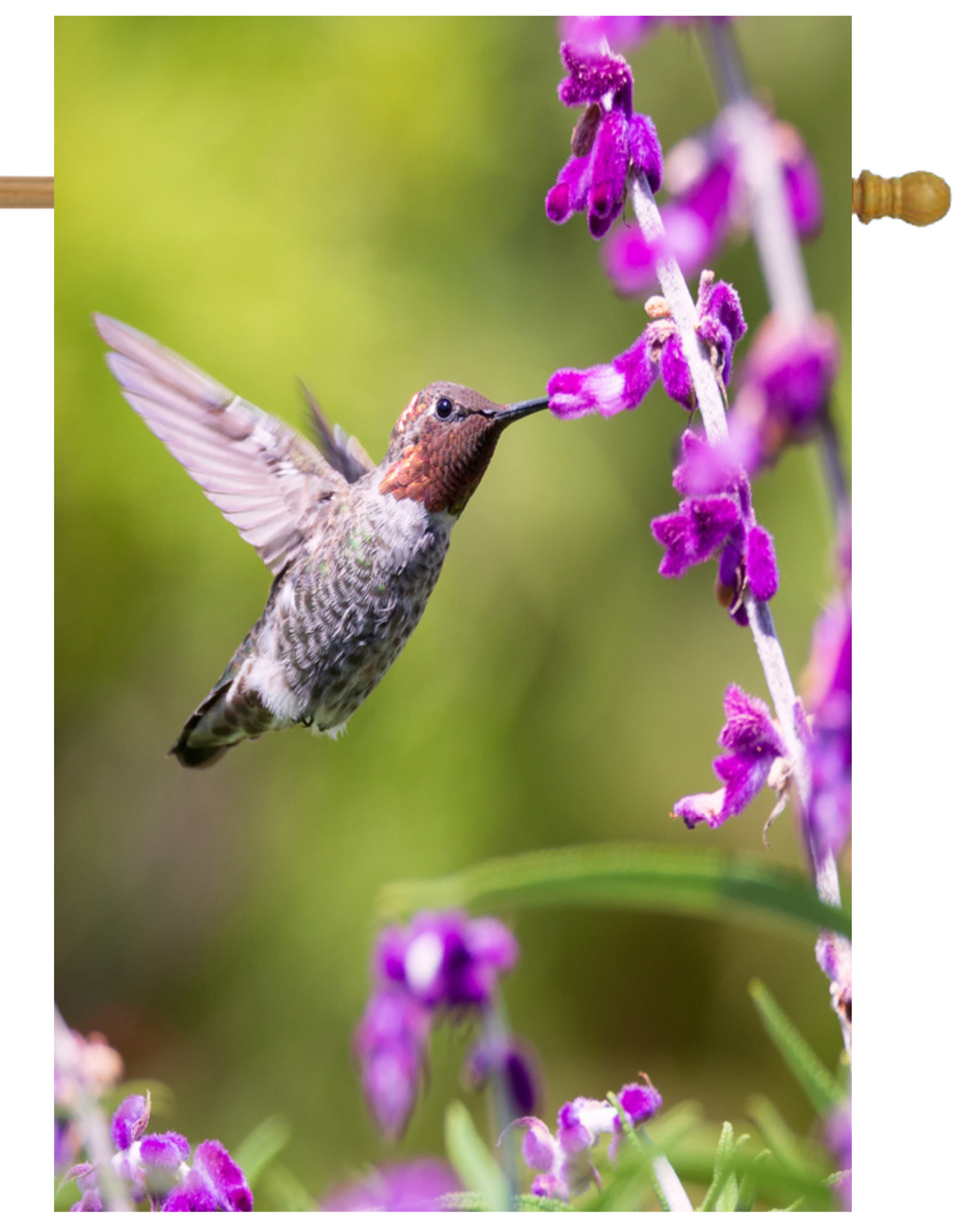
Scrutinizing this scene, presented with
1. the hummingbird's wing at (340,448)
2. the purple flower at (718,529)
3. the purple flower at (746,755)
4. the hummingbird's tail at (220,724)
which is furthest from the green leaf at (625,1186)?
the hummingbird's wing at (340,448)

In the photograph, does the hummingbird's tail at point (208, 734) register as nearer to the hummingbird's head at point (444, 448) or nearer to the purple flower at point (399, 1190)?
the hummingbird's head at point (444, 448)

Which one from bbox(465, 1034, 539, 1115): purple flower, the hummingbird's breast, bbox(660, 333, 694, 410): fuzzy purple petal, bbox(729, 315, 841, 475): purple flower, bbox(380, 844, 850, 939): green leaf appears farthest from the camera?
the hummingbird's breast

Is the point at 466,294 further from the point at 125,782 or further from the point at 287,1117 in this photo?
the point at 287,1117

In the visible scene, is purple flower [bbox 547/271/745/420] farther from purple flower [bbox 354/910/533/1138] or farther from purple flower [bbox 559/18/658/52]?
purple flower [bbox 354/910/533/1138]

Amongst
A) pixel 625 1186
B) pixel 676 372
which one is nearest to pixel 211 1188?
pixel 625 1186

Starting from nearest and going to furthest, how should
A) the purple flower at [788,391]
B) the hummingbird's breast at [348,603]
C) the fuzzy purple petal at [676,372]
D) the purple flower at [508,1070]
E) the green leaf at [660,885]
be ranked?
the green leaf at [660,885]
the purple flower at [788,391]
the fuzzy purple petal at [676,372]
the purple flower at [508,1070]
the hummingbird's breast at [348,603]

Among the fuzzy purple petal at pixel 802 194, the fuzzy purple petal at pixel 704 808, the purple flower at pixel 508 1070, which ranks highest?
the fuzzy purple petal at pixel 802 194

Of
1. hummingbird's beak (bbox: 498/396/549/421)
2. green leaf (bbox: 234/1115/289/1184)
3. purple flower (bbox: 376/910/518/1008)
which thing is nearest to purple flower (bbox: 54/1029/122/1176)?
green leaf (bbox: 234/1115/289/1184)

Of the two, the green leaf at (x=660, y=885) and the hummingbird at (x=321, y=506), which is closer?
the green leaf at (x=660, y=885)
